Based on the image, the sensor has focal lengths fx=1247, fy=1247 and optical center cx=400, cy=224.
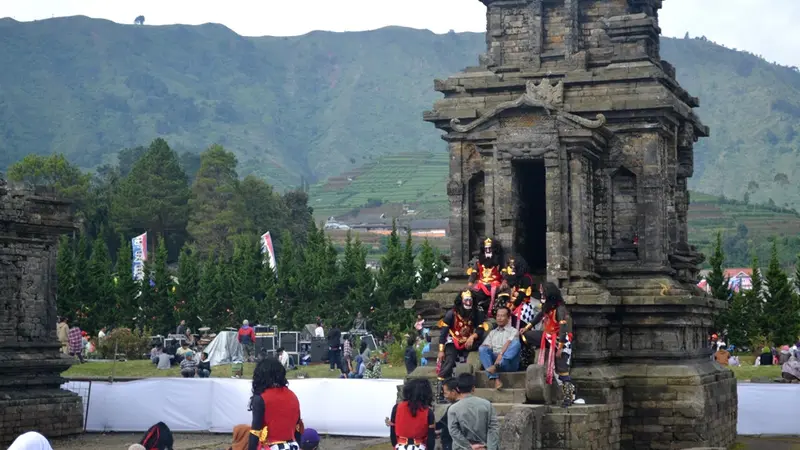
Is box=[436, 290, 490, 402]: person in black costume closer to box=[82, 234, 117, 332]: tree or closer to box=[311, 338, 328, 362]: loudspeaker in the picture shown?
box=[311, 338, 328, 362]: loudspeaker

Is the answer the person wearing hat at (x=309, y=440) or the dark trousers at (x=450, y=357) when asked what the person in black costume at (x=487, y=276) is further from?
the person wearing hat at (x=309, y=440)

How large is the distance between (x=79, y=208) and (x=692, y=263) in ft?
267

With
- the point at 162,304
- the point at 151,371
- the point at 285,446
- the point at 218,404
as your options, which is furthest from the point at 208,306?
the point at 285,446

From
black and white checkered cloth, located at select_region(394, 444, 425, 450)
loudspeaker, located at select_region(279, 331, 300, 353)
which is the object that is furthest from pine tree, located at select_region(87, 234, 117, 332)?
black and white checkered cloth, located at select_region(394, 444, 425, 450)

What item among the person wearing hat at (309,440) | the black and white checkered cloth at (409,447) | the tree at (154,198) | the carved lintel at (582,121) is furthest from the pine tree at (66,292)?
the tree at (154,198)

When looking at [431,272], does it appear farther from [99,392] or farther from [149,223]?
[149,223]

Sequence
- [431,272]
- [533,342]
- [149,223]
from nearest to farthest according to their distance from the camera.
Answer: [533,342], [431,272], [149,223]

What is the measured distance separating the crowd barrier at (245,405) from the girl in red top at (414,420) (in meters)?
11.0

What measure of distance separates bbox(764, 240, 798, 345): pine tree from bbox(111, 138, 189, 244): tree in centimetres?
6133

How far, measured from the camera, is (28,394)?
27.9 meters

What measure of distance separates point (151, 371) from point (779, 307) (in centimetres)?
2374

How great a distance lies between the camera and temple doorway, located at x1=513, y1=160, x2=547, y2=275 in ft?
82.2

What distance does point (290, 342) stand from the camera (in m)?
45.8

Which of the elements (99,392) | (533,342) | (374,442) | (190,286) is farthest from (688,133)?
(190,286)
